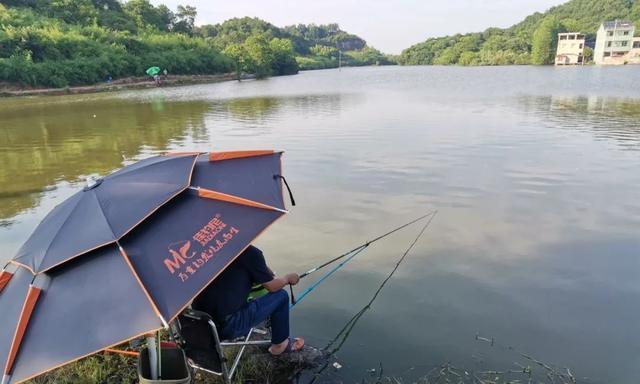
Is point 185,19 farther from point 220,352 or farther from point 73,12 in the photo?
point 220,352

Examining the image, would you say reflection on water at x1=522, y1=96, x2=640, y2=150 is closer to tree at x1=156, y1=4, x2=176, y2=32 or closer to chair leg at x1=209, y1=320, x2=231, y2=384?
chair leg at x1=209, y1=320, x2=231, y2=384

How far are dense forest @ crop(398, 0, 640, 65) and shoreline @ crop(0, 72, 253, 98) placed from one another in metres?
65.6

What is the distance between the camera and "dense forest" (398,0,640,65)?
99.4 m

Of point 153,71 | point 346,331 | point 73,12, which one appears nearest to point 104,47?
point 153,71

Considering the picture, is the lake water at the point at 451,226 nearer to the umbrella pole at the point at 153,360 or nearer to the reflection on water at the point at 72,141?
the reflection on water at the point at 72,141

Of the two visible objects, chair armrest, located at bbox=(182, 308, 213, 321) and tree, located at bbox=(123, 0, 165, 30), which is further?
tree, located at bbox=(123, 0, 165, 30)

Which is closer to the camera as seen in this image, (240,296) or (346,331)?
(240,296)

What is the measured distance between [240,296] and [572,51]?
4377 inches

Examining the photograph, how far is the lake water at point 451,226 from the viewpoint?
14.1ft

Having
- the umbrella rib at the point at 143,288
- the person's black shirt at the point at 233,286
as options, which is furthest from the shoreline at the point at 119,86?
the umbrella rib at the point at 143,288

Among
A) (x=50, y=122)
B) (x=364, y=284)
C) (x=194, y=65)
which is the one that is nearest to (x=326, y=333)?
(x=364, y=284)

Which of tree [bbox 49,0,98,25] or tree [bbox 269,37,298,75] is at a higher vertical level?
tree [bbox 49,0,98,25]

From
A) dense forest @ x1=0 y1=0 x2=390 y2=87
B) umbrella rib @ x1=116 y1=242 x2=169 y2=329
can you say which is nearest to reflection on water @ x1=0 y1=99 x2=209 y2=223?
umbrella rib @ x1=116 y1=242 x2=169 y2=329

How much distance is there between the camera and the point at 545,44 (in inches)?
3836
